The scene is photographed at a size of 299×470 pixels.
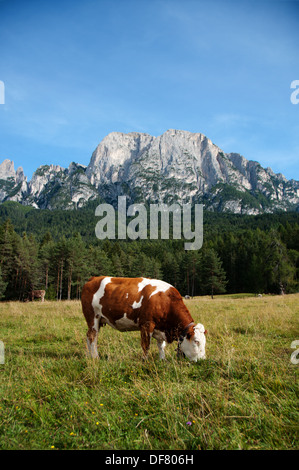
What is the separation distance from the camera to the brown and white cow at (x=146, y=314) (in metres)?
6.41

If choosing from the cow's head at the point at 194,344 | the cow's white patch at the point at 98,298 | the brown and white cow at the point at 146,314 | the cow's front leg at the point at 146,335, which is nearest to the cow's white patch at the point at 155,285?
the brown and white cow at the point at 146,314

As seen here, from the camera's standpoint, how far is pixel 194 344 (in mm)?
6039

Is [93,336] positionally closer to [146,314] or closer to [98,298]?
[98,298]

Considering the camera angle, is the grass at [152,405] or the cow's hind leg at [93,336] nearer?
the grass at [152,405]

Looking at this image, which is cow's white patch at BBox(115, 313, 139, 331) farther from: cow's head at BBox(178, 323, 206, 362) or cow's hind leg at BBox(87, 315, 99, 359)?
cow's head at BBox(178, 323, 206, 362)

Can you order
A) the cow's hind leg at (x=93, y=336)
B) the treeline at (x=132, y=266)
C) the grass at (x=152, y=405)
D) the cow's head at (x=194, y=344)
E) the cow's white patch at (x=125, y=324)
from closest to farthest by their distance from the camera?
the grass at (x=152, y=405), the cow's head at (x=194, y=344), the cow's white patch at (x=125, y=324), the cow's hind leg at (x=93, y=336), the treeline at (x=132, y=266)

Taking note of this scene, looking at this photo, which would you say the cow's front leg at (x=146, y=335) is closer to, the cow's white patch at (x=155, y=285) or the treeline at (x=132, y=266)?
the cow's white patch at (x=155, y=285)

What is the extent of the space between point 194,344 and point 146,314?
1339mm

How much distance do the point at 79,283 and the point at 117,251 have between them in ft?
105

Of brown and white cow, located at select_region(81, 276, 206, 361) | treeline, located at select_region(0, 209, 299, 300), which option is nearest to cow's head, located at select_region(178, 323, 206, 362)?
brown and white cow, located at select_region(81, 276, 206, 361)

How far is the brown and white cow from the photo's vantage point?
6.41 meters

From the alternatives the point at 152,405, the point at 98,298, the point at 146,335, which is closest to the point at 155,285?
the point at 146,335

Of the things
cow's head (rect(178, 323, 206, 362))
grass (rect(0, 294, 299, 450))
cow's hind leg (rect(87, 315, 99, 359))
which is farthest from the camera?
cow's hind leg (rect(87, 315, 99, 359))

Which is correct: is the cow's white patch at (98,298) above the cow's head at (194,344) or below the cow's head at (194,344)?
above
